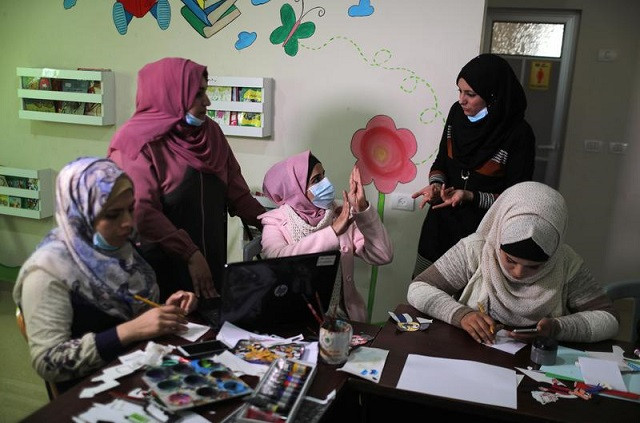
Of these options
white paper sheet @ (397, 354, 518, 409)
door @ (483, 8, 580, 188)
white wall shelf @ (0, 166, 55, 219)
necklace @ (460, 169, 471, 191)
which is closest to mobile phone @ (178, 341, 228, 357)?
white paper sheet @ (397, 354, 518, 409)

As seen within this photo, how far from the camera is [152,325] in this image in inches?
60.5

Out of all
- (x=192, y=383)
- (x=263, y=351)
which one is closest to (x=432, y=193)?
(x=263, y=351)

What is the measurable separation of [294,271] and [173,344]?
401 millimetres

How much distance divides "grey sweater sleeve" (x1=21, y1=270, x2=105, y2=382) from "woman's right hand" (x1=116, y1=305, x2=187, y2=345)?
83mm

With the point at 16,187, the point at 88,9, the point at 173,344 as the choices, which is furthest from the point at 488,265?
the point at 16,187

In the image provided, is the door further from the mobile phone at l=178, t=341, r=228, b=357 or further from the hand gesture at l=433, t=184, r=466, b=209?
the mobile phone at l=178, t=341, r=228, b=357

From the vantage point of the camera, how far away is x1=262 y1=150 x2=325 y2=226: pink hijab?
229 centimetres

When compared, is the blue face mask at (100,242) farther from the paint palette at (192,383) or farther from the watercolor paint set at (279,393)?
the watercolor paint set at (279,393)

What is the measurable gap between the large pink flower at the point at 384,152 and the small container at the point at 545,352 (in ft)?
4.92

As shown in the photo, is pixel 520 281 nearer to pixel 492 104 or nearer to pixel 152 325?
pixel 492 104

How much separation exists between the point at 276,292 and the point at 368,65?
170 centimetres

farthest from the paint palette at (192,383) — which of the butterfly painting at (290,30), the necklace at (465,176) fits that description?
the butterfly painting at (290,30)

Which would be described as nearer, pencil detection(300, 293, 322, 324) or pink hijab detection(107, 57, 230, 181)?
pencil detection(300, 293, 322, 324)

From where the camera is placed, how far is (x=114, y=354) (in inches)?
57.5
